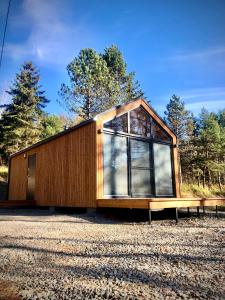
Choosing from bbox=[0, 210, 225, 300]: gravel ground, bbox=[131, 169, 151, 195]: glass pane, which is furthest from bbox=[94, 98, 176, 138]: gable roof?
bbox=[0, 210, 225, 300]: gravel ground

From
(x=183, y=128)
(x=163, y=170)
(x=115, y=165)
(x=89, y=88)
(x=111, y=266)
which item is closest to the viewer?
(x=111, y=266)

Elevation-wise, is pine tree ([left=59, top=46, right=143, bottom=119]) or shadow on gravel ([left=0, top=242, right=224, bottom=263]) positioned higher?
pine tree ([left=59, top=46, right=143, bottom=119])

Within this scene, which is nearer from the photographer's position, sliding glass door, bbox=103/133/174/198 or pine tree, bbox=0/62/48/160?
sliding glass door, bbox=103/133/174/198

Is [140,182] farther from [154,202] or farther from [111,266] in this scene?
[111,266]

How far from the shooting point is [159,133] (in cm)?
958

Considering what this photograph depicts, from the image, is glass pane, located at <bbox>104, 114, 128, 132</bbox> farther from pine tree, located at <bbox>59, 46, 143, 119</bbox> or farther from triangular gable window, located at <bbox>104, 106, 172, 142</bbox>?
pine tree, located at <bbox>59, 46, 143, 119</bbox>

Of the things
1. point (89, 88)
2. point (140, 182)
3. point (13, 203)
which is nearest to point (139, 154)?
point (140, 182)

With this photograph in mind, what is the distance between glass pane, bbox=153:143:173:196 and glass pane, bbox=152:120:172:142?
1.00ft

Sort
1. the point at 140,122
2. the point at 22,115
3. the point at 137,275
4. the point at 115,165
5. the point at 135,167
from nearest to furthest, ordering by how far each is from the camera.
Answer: the point at 137,275, the point at 115,165, the point at 135,167, the point at 140,122, the point at 22,115

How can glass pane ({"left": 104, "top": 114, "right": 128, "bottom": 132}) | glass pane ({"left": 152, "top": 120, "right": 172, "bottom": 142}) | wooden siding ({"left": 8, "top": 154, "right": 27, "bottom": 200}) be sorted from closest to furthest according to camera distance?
1. glass pane ({"left": 104, "top": 114, "right": 128, "bottom": 132})
2. glass pane ({"left": 152, "top": 120, "right": 172, "bottom": 142})
3. wooden siding ({"left": 8, "top": 154, "right": 27, "bottom": 200})

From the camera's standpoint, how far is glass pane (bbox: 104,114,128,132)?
25.8ft

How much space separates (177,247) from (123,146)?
5002 mm

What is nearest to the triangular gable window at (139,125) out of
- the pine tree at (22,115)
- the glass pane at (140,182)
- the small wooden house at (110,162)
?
the small wooden house at (110,162)

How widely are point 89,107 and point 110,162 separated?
12.0 metres
